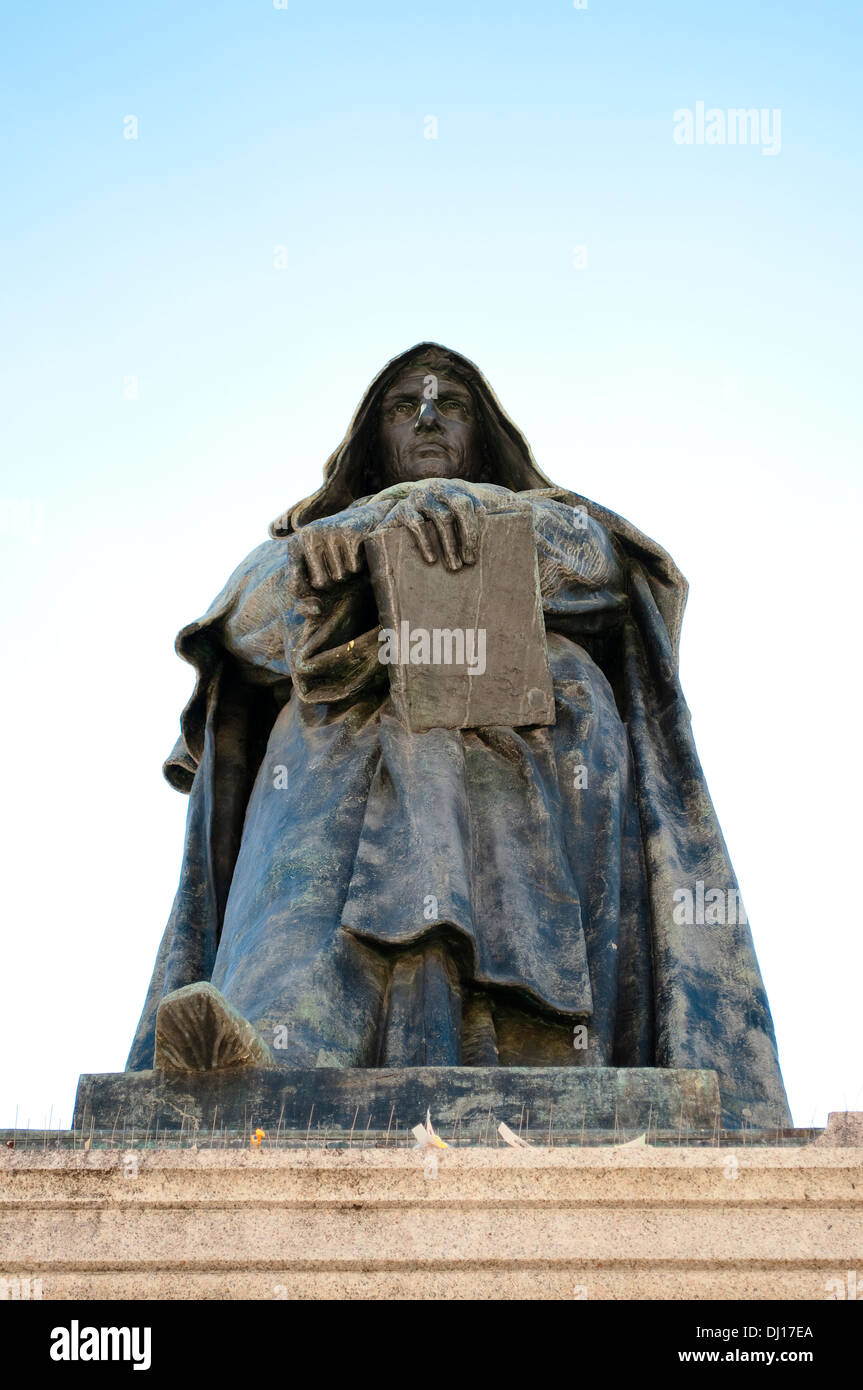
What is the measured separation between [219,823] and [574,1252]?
4.20 meters

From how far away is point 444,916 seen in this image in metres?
6.72

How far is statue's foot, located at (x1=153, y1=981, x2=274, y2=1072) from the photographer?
5637 millimetres

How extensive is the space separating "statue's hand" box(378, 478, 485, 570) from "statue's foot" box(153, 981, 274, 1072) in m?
2.34

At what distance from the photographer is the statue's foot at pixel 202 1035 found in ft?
18.5

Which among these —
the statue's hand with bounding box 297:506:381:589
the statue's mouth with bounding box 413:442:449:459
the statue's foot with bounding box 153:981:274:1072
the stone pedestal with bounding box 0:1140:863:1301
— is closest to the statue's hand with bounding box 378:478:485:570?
the statue's hand with bounding box 297:506:381:589

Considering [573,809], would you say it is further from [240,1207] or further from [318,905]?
[240,1207]

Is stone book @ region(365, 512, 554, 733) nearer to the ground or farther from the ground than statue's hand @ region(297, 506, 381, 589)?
nearer to the ground

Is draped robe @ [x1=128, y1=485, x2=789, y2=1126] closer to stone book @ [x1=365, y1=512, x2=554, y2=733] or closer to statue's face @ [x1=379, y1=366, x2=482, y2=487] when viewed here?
stone book @ [x1=365, y1=512, x2=554, y2=733]

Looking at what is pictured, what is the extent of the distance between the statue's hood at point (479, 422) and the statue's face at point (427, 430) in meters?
0.05

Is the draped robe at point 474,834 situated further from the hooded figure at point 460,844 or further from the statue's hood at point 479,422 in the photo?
the statue's hood at point 479,422

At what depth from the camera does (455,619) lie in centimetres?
760

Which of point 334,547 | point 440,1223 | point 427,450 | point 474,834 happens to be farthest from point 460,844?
Result: point 427,450

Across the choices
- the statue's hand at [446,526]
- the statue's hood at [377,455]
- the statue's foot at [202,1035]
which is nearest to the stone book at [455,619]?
the statue's hand at [446,526]

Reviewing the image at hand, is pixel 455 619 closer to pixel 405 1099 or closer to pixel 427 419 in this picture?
pixel 427 419
